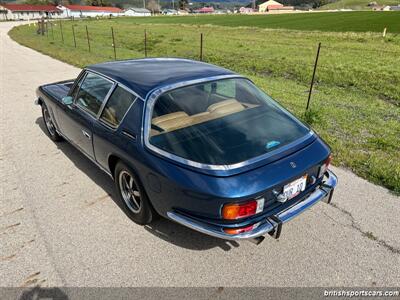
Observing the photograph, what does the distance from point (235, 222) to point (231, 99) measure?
141cm

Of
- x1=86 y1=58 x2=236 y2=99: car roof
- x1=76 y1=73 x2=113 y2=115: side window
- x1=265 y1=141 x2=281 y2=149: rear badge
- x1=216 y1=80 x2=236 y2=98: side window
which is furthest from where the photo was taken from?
x1=76 y1=73 x2=113 y2=115: side window

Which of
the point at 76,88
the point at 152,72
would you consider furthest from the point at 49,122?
the point at 152,72

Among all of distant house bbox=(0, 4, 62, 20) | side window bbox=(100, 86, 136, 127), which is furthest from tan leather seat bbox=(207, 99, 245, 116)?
distant house bbox=(0, 4, 62, 20)

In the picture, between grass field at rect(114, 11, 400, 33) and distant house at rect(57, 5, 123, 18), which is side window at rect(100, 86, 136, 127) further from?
distant house at rect(57, 5, 123, 18)

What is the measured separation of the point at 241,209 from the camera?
229cm

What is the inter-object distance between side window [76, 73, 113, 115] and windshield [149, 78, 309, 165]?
2.94 ft

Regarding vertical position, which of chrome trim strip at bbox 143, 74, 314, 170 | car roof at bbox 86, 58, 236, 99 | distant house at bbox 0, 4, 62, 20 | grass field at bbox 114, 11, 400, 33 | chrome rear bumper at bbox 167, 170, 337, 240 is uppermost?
car roof at bbox 86, 58, 236, 99

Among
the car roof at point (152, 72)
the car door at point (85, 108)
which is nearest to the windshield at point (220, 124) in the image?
the car roof at point (152, 72)

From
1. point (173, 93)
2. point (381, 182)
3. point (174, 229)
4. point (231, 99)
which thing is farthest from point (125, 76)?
point (381, 182)

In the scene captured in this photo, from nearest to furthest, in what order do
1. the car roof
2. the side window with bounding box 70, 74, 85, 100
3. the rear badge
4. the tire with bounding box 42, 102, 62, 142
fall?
the rear badge
the car roof
the side window with bounding box 70, 74, 85, 100
the tire with bounding box 42, 102, 62, 142

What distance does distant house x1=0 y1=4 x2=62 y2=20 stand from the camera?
303 ft

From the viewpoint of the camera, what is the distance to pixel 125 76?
321 cm

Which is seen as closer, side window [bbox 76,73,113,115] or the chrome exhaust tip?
the chrome exhaust tip

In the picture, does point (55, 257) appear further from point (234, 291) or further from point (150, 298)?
point (234, 291)
